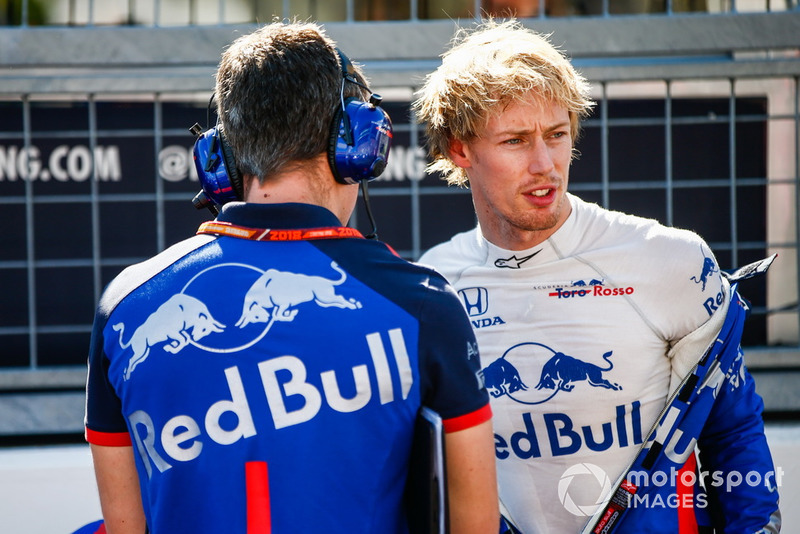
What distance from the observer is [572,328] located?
2109mm

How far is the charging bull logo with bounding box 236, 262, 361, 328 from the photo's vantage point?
52.9 inches

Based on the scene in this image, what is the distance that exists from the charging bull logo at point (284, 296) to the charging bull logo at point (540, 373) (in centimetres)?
87

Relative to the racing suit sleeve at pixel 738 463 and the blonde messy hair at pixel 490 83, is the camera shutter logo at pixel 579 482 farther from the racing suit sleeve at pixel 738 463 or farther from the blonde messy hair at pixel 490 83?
the blonde messy hair at pixel 490 83

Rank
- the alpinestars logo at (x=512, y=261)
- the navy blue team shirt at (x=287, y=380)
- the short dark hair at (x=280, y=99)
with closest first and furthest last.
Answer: the navy blue team shirt at (x=287, y=380)
the short dark hair at (x=280, y=99)
the alpinestars logo at (x=512, y=261)

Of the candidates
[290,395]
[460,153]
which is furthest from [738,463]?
[290,395]

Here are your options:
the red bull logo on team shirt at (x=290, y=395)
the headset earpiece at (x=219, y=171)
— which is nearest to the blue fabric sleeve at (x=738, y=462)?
the red bull logo on team shirt at (x=290, y=395)

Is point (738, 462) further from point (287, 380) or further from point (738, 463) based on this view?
point (287, 380)

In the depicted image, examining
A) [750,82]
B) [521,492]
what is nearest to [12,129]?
[521,492]

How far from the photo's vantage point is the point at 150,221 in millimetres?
3438

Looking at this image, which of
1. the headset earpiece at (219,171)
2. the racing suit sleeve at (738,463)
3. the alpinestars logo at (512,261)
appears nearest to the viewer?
the headset earpiece at (219,171)

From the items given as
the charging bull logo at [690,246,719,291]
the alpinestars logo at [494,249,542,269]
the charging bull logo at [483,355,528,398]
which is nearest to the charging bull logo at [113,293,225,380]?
the charging bull logo at [483,355,528,398]

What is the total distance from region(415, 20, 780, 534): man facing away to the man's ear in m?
0.03

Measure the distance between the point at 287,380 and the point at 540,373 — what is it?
95 cm

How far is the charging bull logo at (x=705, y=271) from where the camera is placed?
208cm
